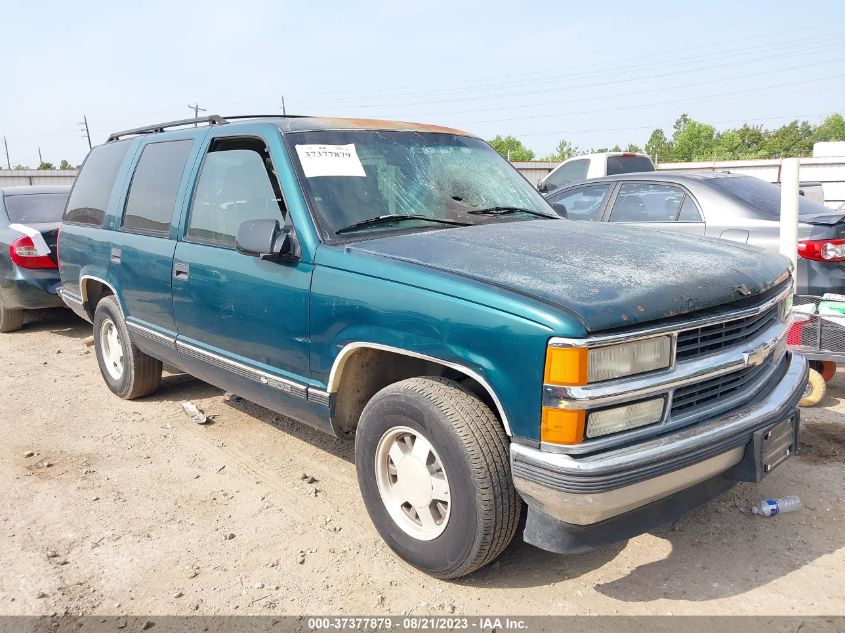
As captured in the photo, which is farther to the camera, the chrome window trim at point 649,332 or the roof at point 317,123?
the roof at point 317,123

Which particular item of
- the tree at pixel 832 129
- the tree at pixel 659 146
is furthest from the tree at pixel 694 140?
the tree at pixel 832 129

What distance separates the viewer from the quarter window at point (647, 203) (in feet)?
20.4

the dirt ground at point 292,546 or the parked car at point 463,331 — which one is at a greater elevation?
the parked car at point 463,331

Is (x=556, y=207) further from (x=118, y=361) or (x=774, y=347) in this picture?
(x=118, y=361)

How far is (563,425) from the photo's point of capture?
7.41 feet

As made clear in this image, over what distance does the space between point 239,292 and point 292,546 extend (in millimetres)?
1292

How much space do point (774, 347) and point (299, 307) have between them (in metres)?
2.16

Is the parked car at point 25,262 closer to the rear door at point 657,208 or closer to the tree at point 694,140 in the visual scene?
the rear door at point 657,208

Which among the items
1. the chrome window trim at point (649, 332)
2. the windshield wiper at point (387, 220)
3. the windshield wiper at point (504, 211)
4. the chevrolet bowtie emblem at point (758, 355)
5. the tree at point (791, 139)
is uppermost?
the tree at point (791, 139)

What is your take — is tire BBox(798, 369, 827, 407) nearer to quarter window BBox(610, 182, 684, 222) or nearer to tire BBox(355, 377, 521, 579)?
quarter window BBox(610, 182, 684, 222)

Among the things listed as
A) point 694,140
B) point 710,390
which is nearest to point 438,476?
point 710,390

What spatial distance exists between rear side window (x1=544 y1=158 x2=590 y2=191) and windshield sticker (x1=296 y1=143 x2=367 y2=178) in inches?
336

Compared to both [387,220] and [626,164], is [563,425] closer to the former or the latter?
[387,220]

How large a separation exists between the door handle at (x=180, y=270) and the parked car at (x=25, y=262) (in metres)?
3.96
